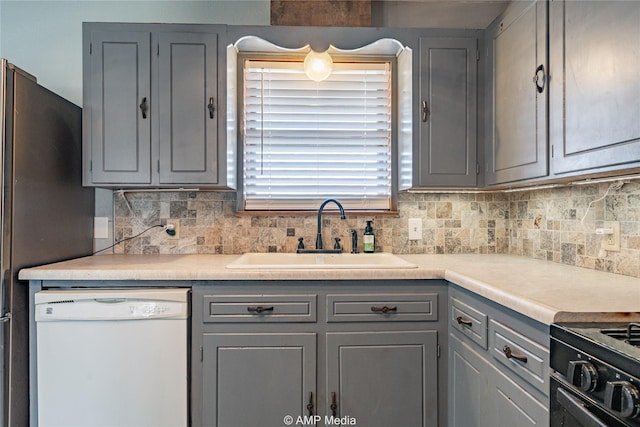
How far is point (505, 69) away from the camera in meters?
1.79

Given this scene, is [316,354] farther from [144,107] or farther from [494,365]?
[144,107]

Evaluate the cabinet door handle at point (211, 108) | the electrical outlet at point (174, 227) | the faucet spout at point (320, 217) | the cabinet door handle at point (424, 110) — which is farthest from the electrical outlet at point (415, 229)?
the electrical outlet at point (174, 227)

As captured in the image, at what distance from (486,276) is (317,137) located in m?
1.28

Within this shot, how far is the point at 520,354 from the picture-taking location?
111 centimetres

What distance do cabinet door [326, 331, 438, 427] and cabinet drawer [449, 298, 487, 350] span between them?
0.14 metres

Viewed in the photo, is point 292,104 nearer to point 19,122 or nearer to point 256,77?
point 256,77

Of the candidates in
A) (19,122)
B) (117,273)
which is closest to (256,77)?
(19,122)

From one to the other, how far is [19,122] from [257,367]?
1.44m

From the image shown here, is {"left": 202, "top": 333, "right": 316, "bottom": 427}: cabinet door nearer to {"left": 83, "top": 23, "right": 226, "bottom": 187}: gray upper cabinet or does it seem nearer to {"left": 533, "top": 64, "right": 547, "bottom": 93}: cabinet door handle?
{"left": 83, "top": 23, "right": 226, "bottom": 187}: gray upper cabinet

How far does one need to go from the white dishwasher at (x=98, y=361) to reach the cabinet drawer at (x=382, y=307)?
2.48 ft

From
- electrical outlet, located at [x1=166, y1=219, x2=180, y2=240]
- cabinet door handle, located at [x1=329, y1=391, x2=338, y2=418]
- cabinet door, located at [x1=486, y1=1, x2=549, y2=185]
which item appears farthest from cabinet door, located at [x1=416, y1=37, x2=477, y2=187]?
electrical outlet, located at [x1=166, y1=219, x2=180, y2=240]

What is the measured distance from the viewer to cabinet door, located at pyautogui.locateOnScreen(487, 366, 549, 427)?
104 centimetres

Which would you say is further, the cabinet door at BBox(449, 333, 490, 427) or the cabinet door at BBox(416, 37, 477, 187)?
the cabinet door at BBox(416, 37, 477, 187)

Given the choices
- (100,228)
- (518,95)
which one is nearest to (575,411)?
(518,95)
